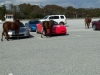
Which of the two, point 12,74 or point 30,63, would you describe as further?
point 30,63

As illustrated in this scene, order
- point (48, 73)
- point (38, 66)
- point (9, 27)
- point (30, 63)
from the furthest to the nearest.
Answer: point (9, 27) → point (30, 63) → point (38, 66) → point (48, 73)

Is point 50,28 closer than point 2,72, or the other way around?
point 2,72

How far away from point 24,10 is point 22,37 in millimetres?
75976

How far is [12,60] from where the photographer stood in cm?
863

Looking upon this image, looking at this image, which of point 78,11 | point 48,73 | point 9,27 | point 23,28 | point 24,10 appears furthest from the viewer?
point 78,11

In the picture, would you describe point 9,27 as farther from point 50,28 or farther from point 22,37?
point 50,28

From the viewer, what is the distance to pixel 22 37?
18578mm

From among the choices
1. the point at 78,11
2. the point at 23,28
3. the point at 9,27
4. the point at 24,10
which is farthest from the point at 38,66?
the point at 78,11

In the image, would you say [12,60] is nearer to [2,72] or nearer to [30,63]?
[30,63]

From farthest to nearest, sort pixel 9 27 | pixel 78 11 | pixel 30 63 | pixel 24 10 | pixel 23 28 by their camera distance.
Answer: pixel 78 11 → pixel 24 10 → pixel 23 28 → pixel 9 27 → pixel 30 63

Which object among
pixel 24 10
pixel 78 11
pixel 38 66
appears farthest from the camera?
pixel 78 11

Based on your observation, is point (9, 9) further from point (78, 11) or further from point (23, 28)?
point (23, 28)

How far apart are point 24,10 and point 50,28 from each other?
7620cm

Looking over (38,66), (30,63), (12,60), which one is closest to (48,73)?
(38,66)
